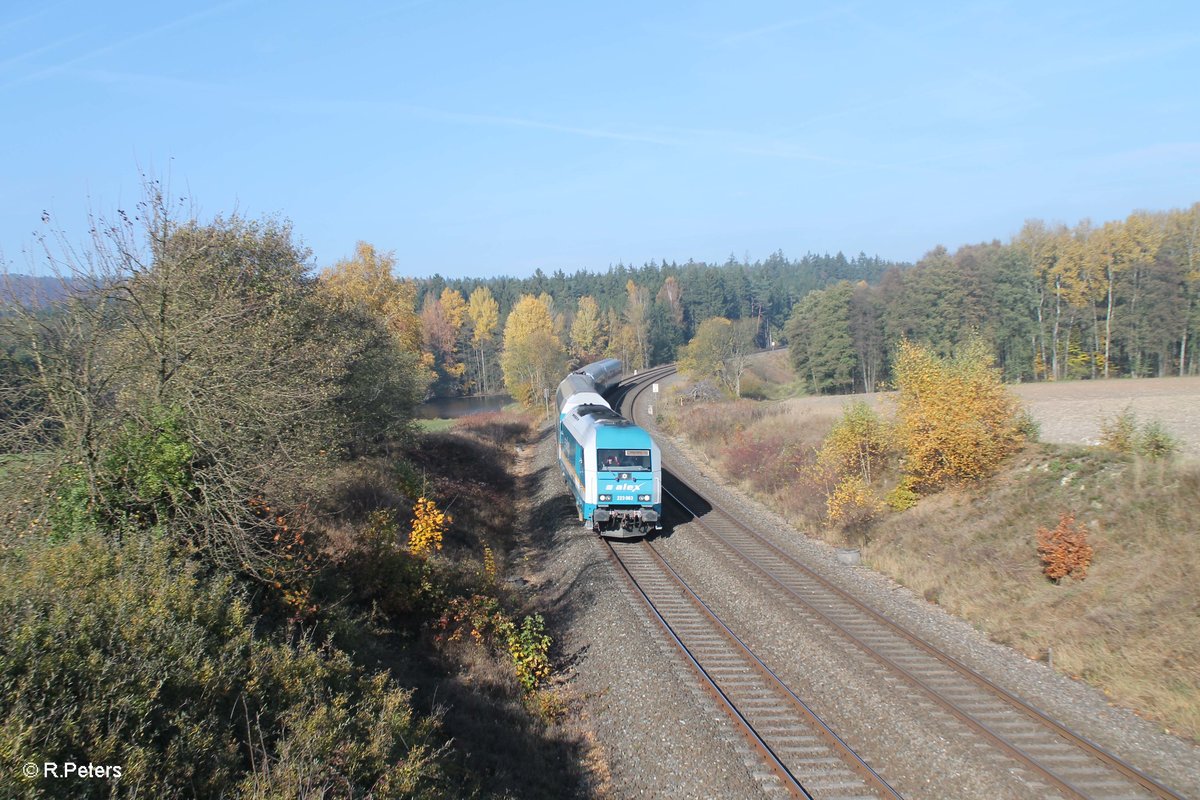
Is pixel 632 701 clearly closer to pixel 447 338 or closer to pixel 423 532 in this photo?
pixel 423 532

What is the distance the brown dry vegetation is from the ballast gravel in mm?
558

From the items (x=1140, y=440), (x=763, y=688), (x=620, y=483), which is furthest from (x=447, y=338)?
(x=763, y=688)

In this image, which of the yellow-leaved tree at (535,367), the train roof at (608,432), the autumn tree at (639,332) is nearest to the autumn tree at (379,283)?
the yellow-leaved tree at (535,367)

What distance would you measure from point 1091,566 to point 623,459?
34.7 feet

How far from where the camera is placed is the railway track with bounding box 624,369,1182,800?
26.3ft

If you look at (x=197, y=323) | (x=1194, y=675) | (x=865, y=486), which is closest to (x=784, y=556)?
(x=865, y=486)

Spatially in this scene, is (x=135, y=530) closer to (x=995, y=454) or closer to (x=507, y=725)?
(x=507, y=725)

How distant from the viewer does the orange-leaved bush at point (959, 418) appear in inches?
706

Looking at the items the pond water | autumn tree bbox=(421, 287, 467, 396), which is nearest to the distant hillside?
the pond water

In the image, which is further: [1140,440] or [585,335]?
[585,335]

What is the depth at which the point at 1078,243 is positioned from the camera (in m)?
49.0

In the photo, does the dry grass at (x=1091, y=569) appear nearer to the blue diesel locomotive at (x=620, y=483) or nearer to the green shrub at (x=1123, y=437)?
the green shrub at (x=1123, y=437)

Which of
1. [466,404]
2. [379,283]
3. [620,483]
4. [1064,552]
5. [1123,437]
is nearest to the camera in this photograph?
[1064,552]

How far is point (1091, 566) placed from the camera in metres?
13.3
